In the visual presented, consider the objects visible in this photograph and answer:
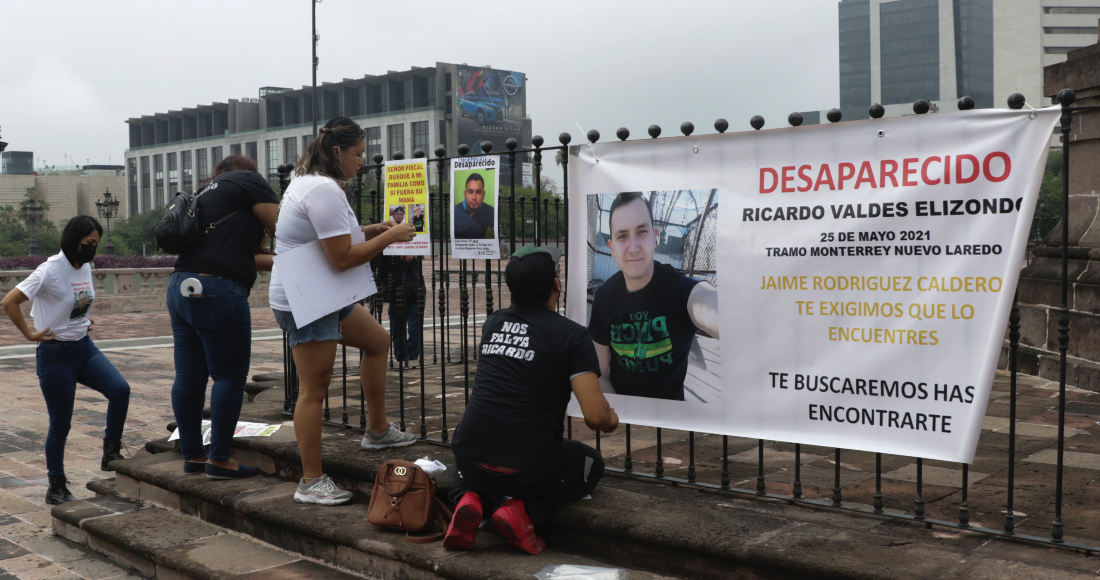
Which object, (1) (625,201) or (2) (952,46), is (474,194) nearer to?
(1) (625,201)

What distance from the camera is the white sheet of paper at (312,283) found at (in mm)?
4086

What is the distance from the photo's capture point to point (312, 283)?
4133 mm

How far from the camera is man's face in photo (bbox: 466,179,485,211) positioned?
4.55 meters

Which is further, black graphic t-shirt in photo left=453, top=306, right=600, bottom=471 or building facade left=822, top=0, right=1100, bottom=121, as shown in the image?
building facade left=822, top=0, right=1100, bottom=121

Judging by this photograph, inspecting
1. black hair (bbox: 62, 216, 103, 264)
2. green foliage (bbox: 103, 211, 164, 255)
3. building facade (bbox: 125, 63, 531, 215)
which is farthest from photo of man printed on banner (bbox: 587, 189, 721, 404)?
green foliage (bbox: 103, 211, 164, 255)

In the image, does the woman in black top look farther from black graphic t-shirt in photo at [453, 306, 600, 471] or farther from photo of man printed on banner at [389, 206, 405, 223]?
black graphic t-shirt in photo at [453, 306, 600, 471]

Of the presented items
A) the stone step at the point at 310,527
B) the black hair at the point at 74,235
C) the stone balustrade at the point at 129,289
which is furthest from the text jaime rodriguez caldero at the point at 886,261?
the stone balustrade at the point at 129,289

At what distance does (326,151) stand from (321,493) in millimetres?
1655

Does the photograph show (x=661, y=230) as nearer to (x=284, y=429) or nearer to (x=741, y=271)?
(x=741, y=271)

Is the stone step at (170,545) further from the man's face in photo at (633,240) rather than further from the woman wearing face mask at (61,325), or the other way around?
the man's face in photo at (633,240)

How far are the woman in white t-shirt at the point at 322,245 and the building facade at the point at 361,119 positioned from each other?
76.0 metres

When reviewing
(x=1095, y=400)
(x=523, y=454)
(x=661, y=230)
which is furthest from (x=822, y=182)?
(x=1095, y=400)

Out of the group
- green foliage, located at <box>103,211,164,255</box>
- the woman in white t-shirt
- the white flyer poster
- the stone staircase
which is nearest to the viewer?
the stone staircase

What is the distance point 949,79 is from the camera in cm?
12588
